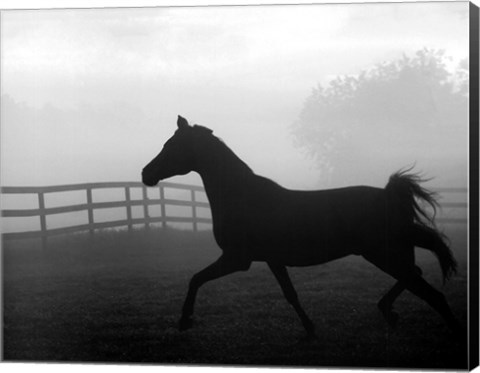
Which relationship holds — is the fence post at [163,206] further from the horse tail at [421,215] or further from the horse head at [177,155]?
the horse tail at [421,215]

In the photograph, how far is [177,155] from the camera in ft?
23.6

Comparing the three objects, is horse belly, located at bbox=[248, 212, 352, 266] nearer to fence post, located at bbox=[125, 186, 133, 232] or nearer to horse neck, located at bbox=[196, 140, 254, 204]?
horse neck, located at bbox=[196, 140, 254, 204]

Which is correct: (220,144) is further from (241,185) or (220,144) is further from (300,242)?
(300,242)

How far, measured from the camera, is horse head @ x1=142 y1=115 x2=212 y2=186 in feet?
23.5

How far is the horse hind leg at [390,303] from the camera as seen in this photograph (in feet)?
22.8

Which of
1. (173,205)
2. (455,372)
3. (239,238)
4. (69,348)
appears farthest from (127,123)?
(455,372)

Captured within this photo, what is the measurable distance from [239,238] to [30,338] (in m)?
1.78

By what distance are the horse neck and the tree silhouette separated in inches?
18.5

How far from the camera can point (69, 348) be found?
735 centimetres

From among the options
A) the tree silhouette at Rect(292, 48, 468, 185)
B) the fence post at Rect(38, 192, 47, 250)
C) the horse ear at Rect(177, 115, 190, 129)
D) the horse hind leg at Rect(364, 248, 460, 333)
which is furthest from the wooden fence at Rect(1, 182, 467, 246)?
the horse hind leg at Rect(364, 248, 460, 333)

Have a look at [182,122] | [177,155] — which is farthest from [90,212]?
[182,122]

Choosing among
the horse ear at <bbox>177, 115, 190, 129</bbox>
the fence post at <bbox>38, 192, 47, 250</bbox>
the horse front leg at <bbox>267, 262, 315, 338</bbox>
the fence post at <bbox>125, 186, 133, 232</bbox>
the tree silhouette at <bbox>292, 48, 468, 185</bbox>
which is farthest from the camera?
the fence post at <bbox>38, 192, 47, 250</bbox>

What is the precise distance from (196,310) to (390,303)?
1391 millimetres

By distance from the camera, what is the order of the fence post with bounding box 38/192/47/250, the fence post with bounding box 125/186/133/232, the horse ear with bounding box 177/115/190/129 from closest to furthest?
1. the horse ear with bounding box 177/115/190/129
2. the fence post with bounding box 125/186/133/232
3. the fence post with bounding box 38/192/47/250
